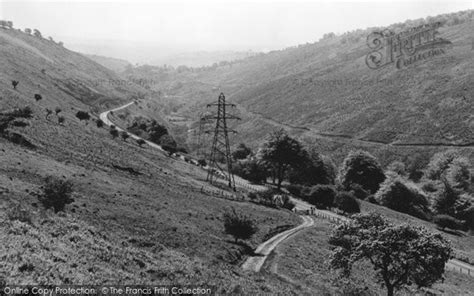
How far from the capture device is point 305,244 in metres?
50.5

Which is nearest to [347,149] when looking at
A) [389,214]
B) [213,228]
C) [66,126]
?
[389,214]

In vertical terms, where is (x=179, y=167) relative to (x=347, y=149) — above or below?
below

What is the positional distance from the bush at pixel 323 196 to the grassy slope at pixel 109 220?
1845cm

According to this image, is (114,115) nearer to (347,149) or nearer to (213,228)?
(347,149)

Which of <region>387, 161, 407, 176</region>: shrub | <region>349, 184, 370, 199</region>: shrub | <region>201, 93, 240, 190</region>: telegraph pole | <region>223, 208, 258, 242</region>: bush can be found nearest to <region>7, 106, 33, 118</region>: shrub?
<region>201, 93, 240, 190</region>: telegraph pole

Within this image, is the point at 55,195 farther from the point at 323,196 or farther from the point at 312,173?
the point at 312,173

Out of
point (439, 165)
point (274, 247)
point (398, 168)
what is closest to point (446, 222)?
point (274, 247)

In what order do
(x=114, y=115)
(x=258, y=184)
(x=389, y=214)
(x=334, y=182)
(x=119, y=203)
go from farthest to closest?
(x=114, y=115) < (x=334, y=182) < (x=258, y=184) < (x=389, y=214) < (x=119, y=203)

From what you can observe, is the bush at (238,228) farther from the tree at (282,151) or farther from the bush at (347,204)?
the tree at (282,151)

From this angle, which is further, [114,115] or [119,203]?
[114,115]

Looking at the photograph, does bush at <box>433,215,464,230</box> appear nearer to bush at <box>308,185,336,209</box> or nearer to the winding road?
→ the winding road

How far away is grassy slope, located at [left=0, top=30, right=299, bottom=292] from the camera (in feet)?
74.3

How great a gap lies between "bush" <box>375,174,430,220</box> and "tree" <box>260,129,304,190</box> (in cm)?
1989

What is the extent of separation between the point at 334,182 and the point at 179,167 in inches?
1708
